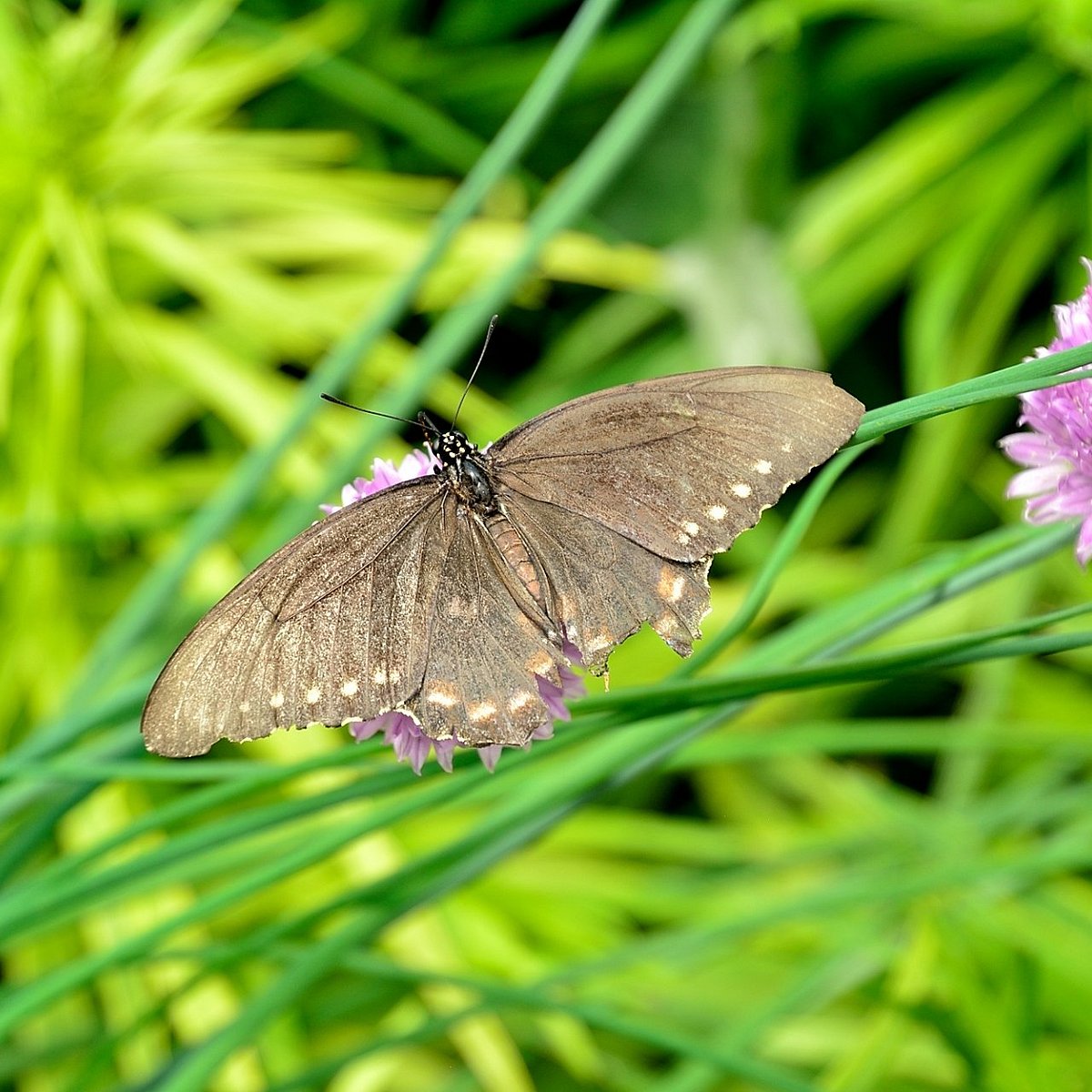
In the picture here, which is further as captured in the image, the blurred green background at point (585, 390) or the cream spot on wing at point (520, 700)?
the blurred green background at point (585, 390)

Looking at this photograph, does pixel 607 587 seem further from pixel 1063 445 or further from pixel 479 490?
pixel 1063 445

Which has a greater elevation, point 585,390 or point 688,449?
point 585,390

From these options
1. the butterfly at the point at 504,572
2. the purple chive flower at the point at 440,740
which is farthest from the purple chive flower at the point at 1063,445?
the purple chive flower at the point at 440,740

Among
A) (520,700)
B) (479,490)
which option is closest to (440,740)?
(520,700)

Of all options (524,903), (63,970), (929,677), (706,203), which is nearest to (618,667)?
(524,903)

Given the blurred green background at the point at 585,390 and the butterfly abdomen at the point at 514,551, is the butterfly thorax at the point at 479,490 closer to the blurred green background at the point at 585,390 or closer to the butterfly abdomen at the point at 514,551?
the butterfly abdomen at the point at 514,551

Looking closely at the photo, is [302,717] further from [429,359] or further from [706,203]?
[706,203]
